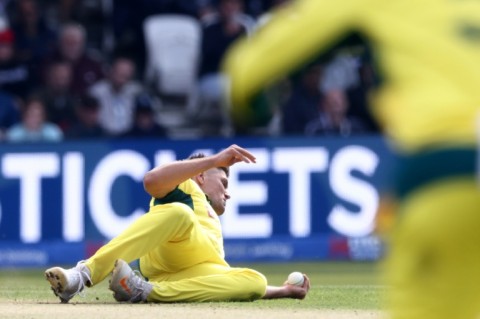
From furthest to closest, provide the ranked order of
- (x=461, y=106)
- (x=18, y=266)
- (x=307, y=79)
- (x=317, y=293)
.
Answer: (x=307, y=79)
(x=18, y=266)
(x=317, y=293)
(x=461, y=106)

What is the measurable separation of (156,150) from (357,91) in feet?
11.8

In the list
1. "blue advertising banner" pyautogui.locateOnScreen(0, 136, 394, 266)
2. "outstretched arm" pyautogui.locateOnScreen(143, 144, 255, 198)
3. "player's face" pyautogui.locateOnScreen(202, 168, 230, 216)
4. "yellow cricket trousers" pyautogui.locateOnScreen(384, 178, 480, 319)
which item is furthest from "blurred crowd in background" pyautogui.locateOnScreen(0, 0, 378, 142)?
"yellow cricket trousers" pyautogui.locateOnScreen(384, 178, 480, 319)

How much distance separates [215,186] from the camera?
8.97 m

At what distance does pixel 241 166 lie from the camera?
563 inches

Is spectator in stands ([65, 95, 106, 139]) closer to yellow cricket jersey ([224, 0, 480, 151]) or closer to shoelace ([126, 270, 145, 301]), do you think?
shoelace ([126, 270, 145, 301])

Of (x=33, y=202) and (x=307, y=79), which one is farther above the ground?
(x=307, y=79)

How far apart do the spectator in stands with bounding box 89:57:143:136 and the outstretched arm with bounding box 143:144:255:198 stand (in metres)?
8.10

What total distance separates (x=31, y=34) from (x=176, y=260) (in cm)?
905

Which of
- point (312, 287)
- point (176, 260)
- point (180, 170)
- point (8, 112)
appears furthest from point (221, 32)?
point (180, 170)

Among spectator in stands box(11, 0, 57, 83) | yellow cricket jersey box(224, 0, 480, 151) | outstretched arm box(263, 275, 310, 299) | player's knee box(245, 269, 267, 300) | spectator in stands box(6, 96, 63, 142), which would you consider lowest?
outstretched arm box(263, 275, 310, 299)

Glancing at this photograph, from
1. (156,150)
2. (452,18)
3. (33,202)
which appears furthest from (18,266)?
(452,18)

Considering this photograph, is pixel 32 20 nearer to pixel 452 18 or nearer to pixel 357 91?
pixel 357 91

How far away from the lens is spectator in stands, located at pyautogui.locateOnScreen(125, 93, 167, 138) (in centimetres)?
1580

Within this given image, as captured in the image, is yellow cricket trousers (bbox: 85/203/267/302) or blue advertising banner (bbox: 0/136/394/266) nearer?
yellow cricket trousers (bbox: 85/203/267/302)
